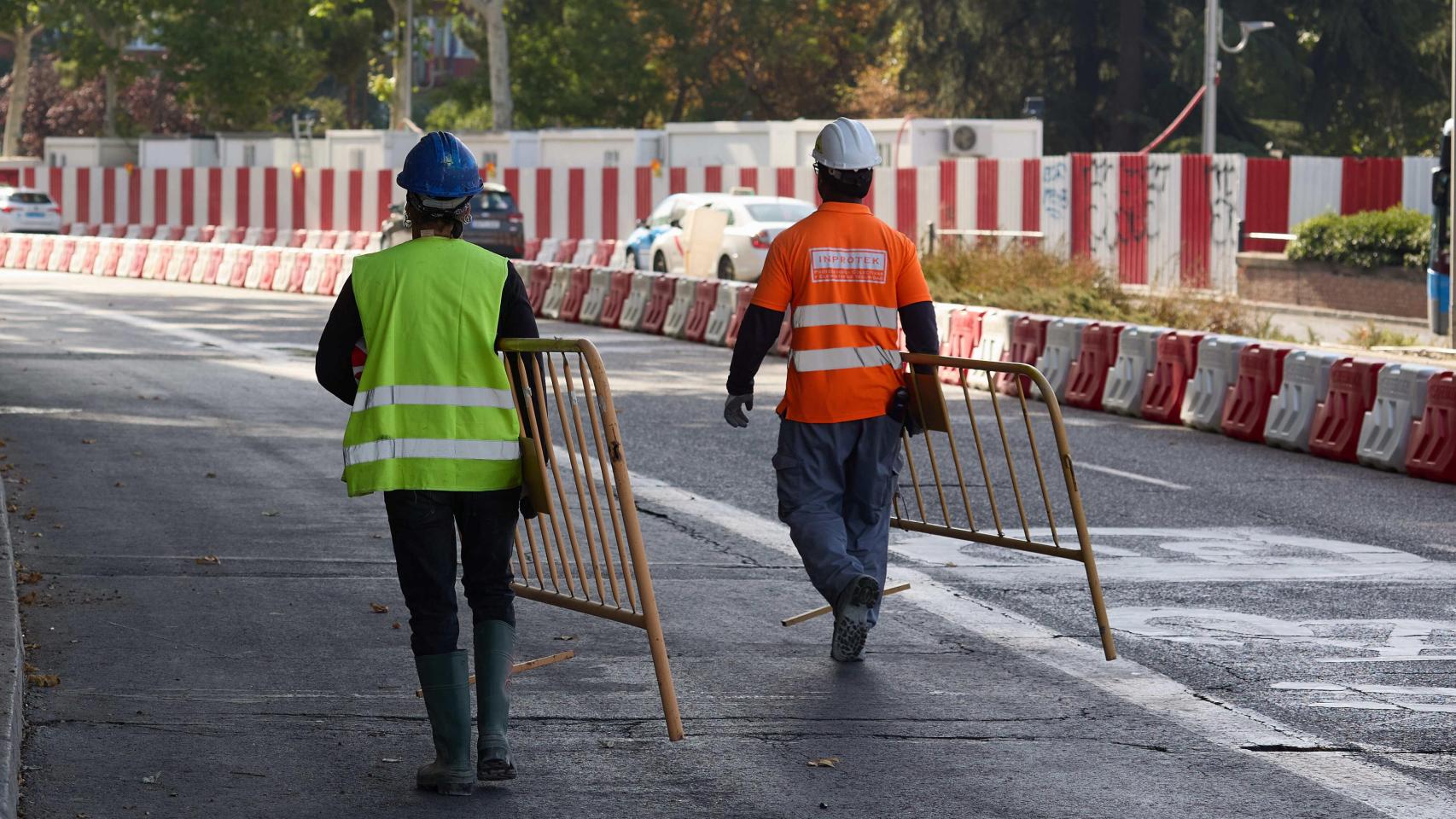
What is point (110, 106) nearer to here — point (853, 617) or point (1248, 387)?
point (1248, 387)

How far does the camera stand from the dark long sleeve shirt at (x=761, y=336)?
7449 millimetres

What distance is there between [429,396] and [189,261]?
33930 millimetres

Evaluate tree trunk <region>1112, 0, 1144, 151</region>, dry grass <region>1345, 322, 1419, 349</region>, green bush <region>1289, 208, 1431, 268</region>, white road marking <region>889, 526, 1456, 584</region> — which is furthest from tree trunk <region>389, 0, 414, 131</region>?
white road marking <region>889, 526, 1456, 584</region>

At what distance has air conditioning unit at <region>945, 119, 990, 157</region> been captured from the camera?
4209 cm

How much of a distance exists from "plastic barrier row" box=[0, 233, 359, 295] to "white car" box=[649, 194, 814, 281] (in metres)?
5.14

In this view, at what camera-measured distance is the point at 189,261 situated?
38562 millimetres

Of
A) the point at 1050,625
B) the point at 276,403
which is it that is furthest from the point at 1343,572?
the point at 276,403

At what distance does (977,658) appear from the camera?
764 cm

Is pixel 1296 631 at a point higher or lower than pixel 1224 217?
lower

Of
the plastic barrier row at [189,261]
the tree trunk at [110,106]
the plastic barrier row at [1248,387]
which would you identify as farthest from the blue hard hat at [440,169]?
the tree trunk at [110,106]

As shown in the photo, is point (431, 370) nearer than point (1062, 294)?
Yes

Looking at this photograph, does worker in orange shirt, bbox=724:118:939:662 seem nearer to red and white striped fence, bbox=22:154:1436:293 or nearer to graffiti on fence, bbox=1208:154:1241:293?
red and white striped fence, bbox=22:154:1436:293

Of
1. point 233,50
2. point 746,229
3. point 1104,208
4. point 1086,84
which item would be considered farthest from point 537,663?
point 233,50

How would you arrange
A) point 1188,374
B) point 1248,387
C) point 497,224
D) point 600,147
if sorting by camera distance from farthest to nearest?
point 600,147 → point 497,224 → point 1188,374 → point 1248,387
